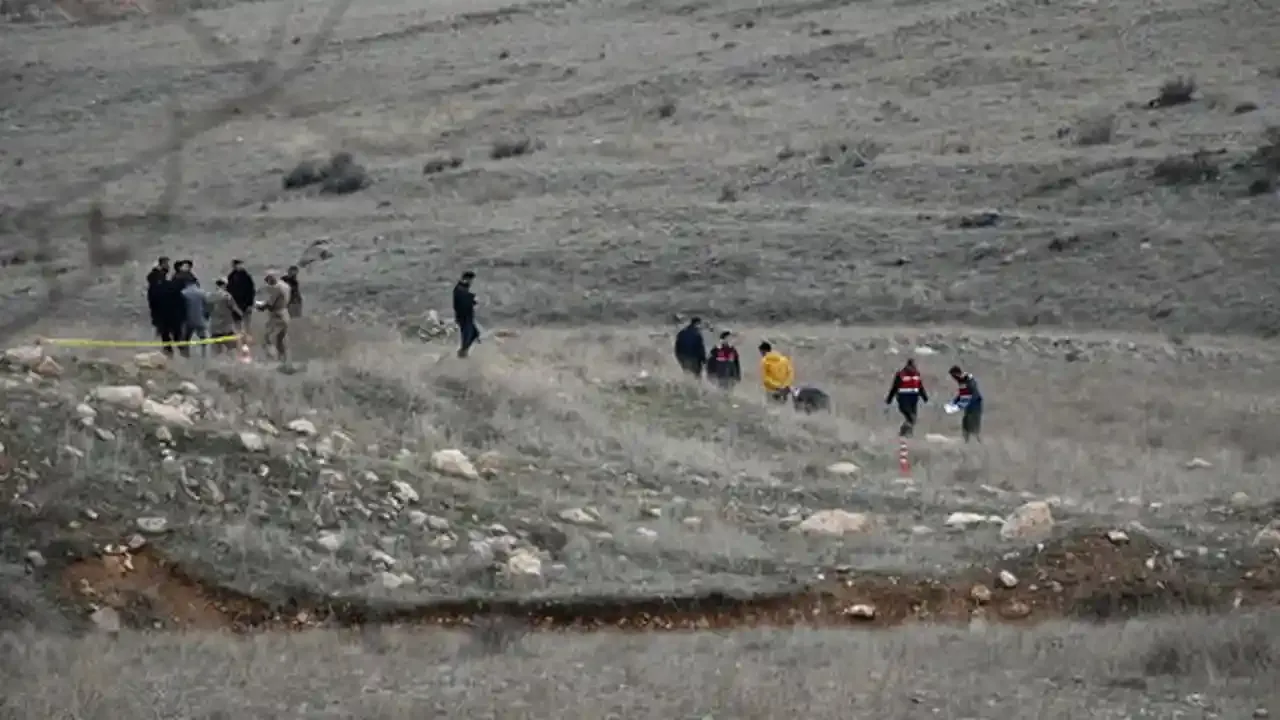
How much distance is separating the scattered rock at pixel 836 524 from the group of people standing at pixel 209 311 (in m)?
6.68

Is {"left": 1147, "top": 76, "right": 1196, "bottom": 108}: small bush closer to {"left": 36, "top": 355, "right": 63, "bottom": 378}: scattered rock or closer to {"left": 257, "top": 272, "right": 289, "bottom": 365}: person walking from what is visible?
{"left": 257, "top": 272, "right": 289, "bottom": 365}: person walking

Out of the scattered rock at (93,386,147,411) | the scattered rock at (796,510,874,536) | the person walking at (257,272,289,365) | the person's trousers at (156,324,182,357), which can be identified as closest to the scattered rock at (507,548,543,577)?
the scattered rock at (796,510,874,536)

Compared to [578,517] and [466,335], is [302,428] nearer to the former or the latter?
[578,517]

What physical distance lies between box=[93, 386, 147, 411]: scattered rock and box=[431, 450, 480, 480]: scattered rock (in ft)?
8.00

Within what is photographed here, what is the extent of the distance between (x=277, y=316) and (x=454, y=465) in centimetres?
464

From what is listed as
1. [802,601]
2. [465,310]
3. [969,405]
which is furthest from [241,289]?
[802,601]

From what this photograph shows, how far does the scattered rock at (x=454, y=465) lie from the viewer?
13.4 metres

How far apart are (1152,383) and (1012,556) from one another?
11.8 meters

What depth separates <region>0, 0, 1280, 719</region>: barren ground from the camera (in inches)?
375

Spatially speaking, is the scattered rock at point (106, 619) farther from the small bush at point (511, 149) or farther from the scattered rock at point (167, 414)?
the small bush at point (511, 149)

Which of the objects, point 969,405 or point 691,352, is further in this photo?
point 691,352

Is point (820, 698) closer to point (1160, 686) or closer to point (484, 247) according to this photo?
point (1160, 686)

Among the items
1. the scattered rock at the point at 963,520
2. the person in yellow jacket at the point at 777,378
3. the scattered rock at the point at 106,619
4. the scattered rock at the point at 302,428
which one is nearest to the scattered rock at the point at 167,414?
the scattered rock at the point at 302,428

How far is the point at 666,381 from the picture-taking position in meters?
18.2
